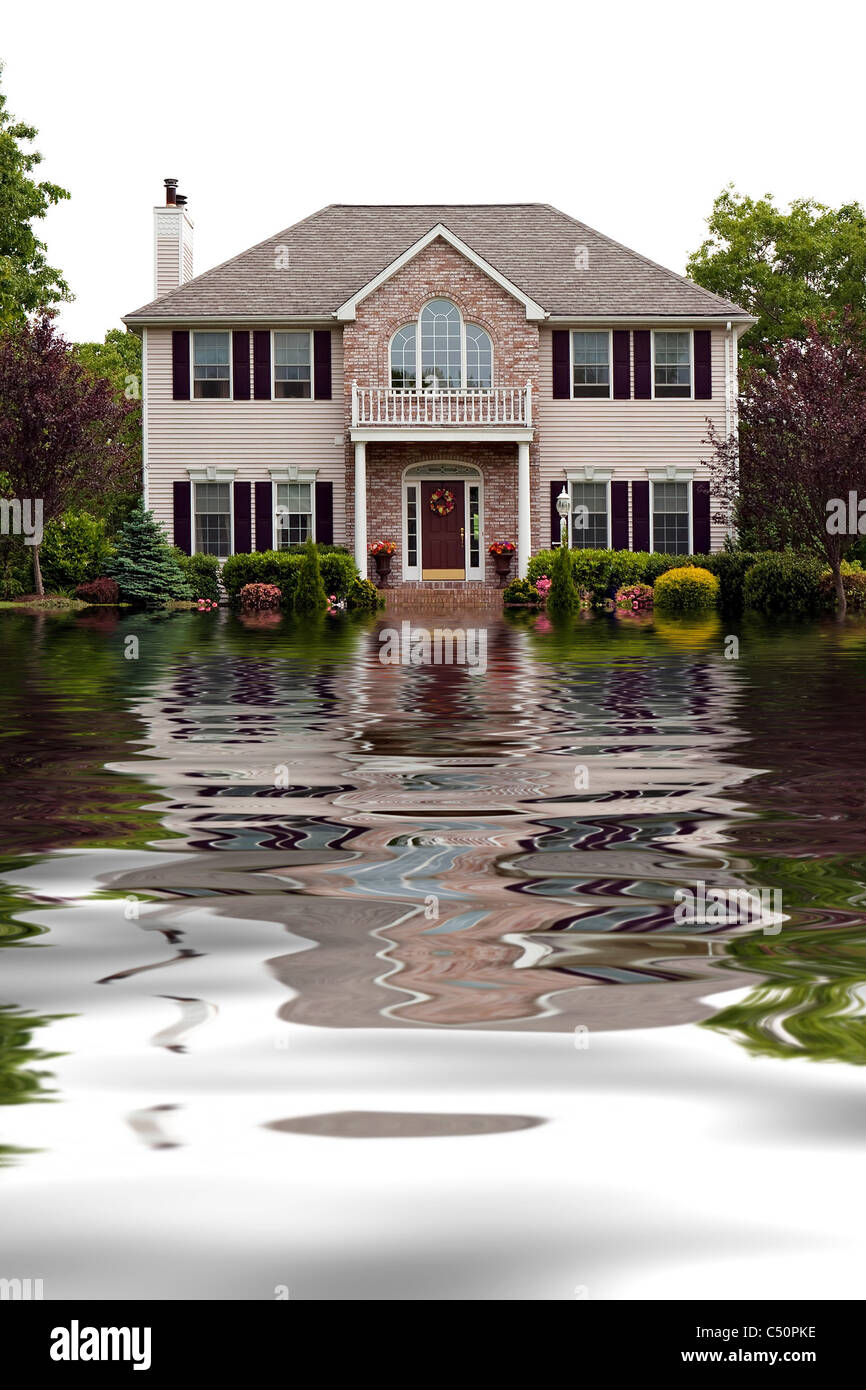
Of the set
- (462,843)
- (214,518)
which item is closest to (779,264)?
(214,518)

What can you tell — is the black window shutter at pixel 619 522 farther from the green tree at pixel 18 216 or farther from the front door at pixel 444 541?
the green tree at pixel 18 216

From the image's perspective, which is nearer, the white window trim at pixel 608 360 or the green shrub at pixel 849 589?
the green shrub at pixel 849 589

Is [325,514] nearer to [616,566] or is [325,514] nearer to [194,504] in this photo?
[194,504]

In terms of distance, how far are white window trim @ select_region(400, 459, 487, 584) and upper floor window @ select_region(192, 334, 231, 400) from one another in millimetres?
4961

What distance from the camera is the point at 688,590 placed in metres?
32.6

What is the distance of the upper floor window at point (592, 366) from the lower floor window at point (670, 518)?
2722mm

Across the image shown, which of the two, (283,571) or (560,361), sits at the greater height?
(560,361)

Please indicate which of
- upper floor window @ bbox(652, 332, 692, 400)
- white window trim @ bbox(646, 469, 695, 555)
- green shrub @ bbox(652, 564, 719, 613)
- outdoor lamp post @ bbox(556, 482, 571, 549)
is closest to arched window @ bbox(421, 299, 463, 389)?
outdoor lamp post @ bbox(556, 482, 571, 549)

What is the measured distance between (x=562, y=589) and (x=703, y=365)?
989 cm

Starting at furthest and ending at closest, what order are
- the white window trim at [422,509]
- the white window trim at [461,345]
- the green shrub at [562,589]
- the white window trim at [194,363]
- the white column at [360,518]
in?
the white window trim at [194,363] < the white window trim at [422,509] < the white window trim at [461,345] < the white column at [360,518] < the green shrub at [562,589]

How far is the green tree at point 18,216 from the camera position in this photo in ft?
140

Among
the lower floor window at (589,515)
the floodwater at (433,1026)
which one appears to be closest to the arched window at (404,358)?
the lower floor window at (589,515)
